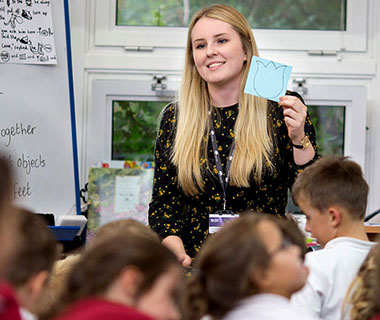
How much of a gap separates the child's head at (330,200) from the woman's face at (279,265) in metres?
0.61

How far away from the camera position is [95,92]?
3445mm

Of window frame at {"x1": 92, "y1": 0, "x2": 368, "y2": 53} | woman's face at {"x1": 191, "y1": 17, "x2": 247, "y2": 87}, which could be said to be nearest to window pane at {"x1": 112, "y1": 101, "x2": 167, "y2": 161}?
window frame at {"x1": 92, "y1": 0, "x2": 368, "y2": 53}

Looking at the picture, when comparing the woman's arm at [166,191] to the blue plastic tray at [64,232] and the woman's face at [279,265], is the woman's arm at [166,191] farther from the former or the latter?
the woman's face at [279,265]

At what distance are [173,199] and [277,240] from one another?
49.5 inches

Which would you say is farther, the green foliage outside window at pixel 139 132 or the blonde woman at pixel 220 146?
the green foliage outside window at pixel 139 132

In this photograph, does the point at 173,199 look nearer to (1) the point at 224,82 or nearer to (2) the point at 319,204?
(1) the point at 224,82

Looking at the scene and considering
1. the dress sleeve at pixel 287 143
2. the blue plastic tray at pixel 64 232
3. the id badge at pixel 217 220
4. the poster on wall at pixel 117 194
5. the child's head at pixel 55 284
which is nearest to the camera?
the child's head at pixel 55 284

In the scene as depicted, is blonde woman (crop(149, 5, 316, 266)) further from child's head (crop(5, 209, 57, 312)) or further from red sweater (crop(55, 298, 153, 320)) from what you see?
red sweater (crop(55, 298, 153, 320))

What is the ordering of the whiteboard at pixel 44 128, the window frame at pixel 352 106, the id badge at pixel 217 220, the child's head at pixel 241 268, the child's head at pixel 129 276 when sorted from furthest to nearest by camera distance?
the window frame at pixel 352 106 < the whiteboard at pixel 44 128 < the id badge at pixel 217 220 < the child's head at pixel 241 268 < the child's head at pixel 129 276

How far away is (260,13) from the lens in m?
3.47

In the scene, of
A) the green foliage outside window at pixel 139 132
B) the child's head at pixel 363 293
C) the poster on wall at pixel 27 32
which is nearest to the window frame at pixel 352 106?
the green foliage outside window at pixel 139 132

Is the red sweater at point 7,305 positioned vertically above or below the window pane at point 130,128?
below

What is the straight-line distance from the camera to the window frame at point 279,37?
3.43m

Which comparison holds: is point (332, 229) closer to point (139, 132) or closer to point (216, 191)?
point (216, 191)
